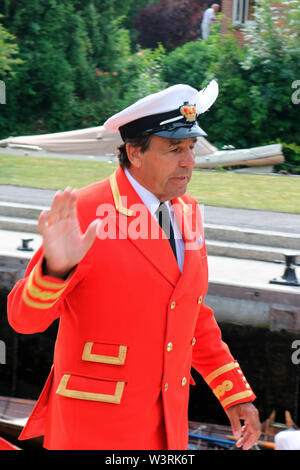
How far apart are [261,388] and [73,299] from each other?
3.90m

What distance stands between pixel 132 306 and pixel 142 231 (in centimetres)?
28

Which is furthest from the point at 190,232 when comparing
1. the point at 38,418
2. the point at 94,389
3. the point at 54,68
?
the point at 54,68

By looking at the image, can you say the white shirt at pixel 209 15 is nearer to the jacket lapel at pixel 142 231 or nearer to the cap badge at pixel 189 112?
the cap badge at pixel 189 112

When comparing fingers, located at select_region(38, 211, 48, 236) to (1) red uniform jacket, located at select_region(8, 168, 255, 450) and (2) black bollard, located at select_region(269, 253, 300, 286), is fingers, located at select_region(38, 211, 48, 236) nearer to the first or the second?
(1) red uniform jacket, located at select_region(8, 168, 255, 450)

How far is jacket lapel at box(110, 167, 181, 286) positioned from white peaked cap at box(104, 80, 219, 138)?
22 cm

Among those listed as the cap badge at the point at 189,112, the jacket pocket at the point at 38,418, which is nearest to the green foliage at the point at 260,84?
the cap badge at the point at 189,112

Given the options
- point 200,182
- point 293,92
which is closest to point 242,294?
point 200,182

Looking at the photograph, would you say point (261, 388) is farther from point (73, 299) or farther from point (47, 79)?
point (47, 79)

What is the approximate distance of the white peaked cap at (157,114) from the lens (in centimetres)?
262

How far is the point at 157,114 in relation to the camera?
263cm

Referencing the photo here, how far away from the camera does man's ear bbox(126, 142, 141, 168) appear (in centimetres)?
264

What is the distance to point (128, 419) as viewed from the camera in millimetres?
2561

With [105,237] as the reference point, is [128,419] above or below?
below

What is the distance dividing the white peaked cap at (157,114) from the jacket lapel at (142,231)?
0.72 feet
